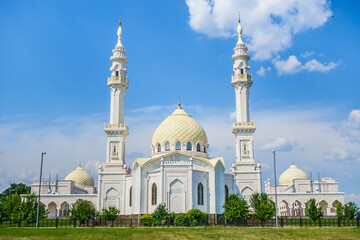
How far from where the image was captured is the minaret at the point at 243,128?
167 ft

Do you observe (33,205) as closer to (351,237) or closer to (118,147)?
(118,147)

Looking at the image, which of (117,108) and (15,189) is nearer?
(117,108)

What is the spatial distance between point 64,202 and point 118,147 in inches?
579

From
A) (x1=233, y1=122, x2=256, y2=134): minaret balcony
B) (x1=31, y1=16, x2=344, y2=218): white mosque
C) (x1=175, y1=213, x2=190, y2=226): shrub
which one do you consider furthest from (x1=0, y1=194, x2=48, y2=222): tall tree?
(x1=233, y1=122, x2=256, y2=134): minaret balcony

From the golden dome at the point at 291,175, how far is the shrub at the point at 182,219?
34.2 m

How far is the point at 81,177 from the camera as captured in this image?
7125 cm

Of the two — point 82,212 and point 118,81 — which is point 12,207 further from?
point 118,81

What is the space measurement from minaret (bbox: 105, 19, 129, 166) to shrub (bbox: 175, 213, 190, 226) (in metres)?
13.8

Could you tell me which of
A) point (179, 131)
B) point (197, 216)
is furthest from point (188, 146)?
point (197, 216)

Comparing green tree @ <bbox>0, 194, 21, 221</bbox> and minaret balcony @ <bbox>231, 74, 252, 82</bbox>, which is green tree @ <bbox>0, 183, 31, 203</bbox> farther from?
minaret balcony @ <bbox>231, 74, 252, 82</bbox>

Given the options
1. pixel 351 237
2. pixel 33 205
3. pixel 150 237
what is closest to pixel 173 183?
pixel 33 205

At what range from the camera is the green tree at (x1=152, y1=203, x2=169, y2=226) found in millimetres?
41812

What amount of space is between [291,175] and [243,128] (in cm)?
2451

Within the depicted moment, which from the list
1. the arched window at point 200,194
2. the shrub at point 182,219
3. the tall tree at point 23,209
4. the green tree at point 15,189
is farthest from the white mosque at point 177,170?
the green tree at point 15,189
